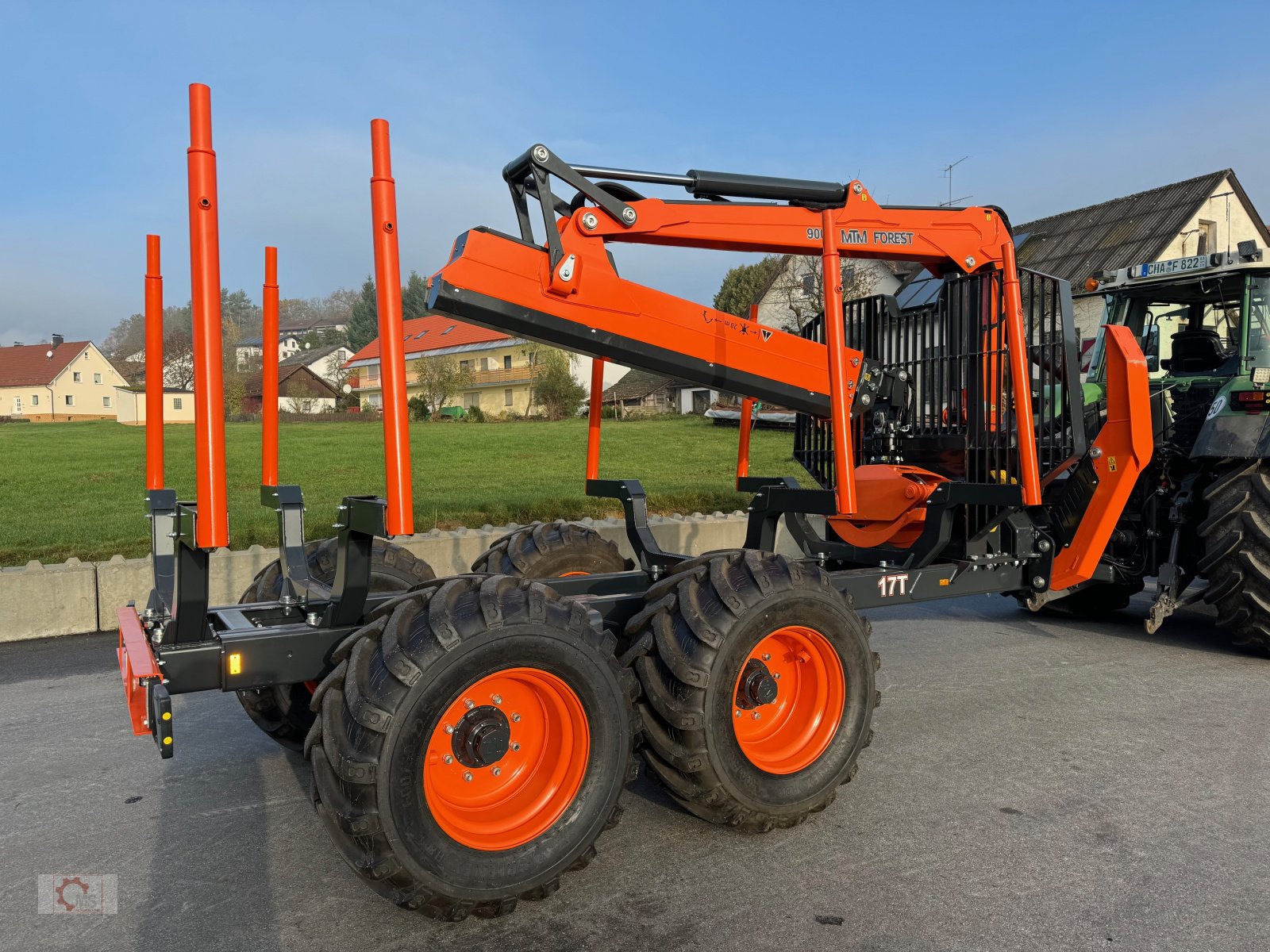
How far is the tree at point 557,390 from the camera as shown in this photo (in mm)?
42125

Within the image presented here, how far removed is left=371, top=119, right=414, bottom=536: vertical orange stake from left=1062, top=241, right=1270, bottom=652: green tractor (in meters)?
5.08

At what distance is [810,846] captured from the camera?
3.70 m

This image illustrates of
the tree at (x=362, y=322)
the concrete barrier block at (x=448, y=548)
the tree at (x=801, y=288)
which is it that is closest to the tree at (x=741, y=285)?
the tree at (x=801, y=288)

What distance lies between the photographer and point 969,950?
292cm

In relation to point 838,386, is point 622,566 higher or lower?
lower

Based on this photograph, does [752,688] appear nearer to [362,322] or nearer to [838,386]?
[838,386]

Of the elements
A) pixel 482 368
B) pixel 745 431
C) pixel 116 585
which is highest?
pixel 482 368

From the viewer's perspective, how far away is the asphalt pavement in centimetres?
306

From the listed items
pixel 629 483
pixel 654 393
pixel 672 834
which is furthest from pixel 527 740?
pixel 654 393

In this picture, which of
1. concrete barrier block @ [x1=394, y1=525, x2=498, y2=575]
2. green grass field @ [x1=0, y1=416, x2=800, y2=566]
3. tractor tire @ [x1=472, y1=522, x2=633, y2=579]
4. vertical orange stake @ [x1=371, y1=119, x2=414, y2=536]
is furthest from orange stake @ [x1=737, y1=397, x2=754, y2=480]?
green grass field @ [x1=0, y1=416, x2=800, y2=566]

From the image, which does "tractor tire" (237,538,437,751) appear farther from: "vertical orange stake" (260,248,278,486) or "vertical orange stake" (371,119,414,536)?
"vertical orange stake" (371,119,414,536)

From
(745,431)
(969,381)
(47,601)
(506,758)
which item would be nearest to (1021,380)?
(969,381)

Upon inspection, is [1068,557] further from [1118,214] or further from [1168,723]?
[1118,214]

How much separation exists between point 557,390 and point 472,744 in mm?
39362
